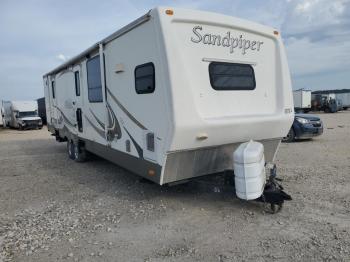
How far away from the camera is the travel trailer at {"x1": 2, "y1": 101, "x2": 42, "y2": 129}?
27245mm

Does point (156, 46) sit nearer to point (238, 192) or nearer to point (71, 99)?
point (238, 192)

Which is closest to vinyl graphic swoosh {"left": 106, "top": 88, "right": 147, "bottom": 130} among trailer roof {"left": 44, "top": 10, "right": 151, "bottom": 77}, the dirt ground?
trailer roof {"left": 44, "top": 10, "right": 151, "bottom": 77}

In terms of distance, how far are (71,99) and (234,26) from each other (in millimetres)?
5751

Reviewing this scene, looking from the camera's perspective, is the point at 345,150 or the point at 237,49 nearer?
the point at 237,49

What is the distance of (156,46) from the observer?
475cm

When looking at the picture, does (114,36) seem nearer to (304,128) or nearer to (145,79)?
(145,79)

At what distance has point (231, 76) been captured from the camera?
549 centimetres

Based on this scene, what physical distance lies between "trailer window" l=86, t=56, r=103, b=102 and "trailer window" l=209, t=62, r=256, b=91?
2796 millimetres

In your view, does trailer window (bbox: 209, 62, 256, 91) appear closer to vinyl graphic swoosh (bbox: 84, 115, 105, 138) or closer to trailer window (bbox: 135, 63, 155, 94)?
trailer window (bbox: 135, 63, 155, 94)

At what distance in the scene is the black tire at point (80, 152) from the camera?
940 cm

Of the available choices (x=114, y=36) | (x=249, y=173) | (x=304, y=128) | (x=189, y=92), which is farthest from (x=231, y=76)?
(x=304, y=128)

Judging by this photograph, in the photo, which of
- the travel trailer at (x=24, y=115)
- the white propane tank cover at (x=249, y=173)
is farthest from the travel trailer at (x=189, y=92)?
the travel trailer at (x=24, y=115)

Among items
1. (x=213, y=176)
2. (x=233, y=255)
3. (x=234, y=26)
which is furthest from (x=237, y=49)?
(x=233, y=255)

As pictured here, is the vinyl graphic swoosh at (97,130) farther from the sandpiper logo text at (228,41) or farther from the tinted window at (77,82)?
the sandpiper logo text at (228,41)
